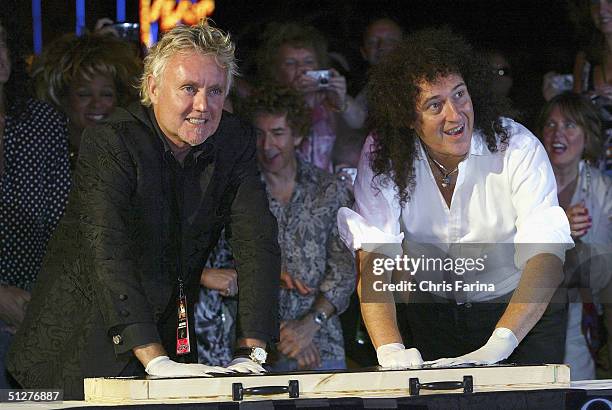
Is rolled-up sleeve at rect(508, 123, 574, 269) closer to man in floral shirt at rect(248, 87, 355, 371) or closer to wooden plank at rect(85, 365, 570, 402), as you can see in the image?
wooden plank at rect(85, 365, 570, 402)

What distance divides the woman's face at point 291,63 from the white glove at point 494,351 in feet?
5.88

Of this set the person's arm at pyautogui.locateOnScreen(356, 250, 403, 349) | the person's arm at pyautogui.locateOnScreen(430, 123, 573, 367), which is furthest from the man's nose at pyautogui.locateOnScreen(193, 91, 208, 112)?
the person's arm at pyautogui.locateOnScreen(430, 123, 573, 367)

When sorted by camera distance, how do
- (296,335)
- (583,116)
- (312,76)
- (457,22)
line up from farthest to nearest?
(457,22) → (312,76) → (583,116) → (296,335)

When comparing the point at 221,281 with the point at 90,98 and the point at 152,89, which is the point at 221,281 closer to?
the point at 90,98

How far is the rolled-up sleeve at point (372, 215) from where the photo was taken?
10.0 ft

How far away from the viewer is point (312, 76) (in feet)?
14.0

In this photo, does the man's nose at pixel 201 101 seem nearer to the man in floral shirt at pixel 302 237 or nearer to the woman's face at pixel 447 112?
the woman's face at pixel 447 112

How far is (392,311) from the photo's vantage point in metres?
2.94

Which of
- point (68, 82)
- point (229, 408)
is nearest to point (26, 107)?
point (68, 82)

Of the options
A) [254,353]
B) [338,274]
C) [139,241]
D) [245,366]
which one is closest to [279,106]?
[338,274]

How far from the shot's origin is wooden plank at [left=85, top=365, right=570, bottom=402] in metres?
2.08

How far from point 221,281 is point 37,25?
1239 millimetres

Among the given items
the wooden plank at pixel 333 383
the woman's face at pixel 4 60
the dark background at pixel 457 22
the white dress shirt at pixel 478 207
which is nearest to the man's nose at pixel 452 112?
the white dress shirt at pixel 478 207

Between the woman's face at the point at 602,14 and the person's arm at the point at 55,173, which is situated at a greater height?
the woman's face at the point at 602,14
